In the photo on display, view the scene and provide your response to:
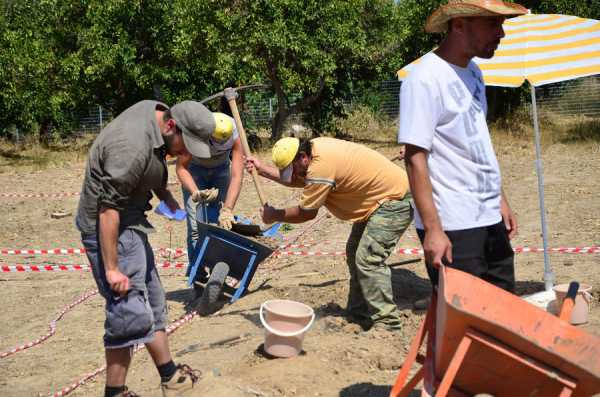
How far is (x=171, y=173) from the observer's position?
16.7 meters

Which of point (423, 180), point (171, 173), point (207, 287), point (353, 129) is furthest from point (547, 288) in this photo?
point (353, 129)

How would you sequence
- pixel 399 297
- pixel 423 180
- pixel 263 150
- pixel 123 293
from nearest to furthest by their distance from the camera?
pixel 423 180 → pixel 123 293 → pixel 399 297 → pixel 263 150

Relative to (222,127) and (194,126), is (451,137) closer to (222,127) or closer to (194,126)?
(194,126)

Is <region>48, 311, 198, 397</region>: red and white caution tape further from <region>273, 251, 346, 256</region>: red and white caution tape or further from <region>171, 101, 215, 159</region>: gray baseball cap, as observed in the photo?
<region>273, 251, 346, 256</region>: red and white caution tape

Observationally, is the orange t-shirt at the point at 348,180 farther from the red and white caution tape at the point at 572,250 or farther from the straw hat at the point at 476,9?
the red and white caution tape at the point at 572,250

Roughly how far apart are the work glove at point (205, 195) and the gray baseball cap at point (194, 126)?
2529 millimetres

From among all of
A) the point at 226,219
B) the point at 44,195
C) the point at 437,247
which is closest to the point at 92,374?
the point at 226,219

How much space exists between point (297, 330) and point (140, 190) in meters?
1.62

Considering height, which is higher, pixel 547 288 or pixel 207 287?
pixel 547 288

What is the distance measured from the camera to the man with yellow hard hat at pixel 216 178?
6332mm

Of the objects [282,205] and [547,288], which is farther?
[282,205]

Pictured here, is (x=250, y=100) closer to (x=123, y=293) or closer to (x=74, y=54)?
(x=74, y=54)

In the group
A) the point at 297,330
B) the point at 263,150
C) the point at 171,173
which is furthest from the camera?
the point at 263,150

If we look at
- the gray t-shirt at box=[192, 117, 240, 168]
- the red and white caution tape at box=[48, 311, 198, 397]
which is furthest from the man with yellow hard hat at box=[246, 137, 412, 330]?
the red and white caution tape at box=[48, 311, 198, 397]
